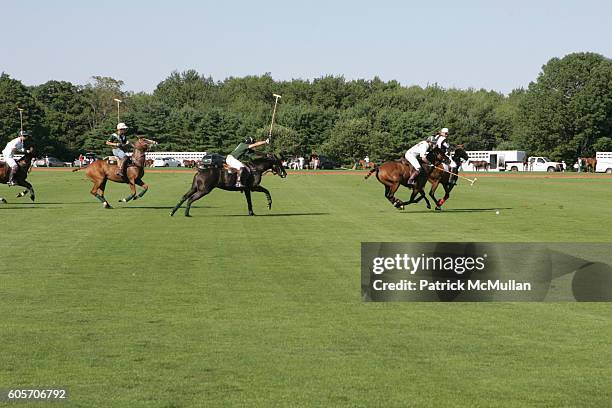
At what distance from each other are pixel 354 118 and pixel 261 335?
126 m

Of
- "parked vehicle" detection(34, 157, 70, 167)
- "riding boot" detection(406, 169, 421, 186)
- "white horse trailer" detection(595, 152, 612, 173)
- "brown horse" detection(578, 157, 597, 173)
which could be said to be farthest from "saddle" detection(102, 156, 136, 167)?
"parked vehicle" detection(34, 157, 70, 167)

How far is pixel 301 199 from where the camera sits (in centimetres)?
3972

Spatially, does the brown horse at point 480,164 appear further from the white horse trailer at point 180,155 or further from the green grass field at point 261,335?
the green grass field at point 261,335

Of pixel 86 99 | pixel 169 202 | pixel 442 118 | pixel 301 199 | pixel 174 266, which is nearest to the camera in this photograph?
pixel 174 266

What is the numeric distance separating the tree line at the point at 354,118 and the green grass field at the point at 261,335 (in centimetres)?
10631

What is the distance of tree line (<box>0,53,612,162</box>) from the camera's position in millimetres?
122000

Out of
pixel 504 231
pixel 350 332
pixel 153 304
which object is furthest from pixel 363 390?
pixel 504 231

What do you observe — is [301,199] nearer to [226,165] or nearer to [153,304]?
[226,165]

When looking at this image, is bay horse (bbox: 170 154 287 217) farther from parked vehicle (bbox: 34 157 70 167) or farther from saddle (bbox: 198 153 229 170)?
parked vehicle (bbox: 34 157 70 167)

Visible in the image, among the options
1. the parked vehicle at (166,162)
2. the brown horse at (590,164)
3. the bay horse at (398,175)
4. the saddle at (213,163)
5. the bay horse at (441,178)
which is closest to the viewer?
the saddle at (213,163)

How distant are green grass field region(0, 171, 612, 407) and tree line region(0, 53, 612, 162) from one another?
106312 millimetres

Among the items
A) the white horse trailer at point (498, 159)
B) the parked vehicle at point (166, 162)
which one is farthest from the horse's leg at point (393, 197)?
the parked vehicle at point (166, 162)

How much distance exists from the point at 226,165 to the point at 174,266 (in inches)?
519

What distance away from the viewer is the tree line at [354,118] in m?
122
